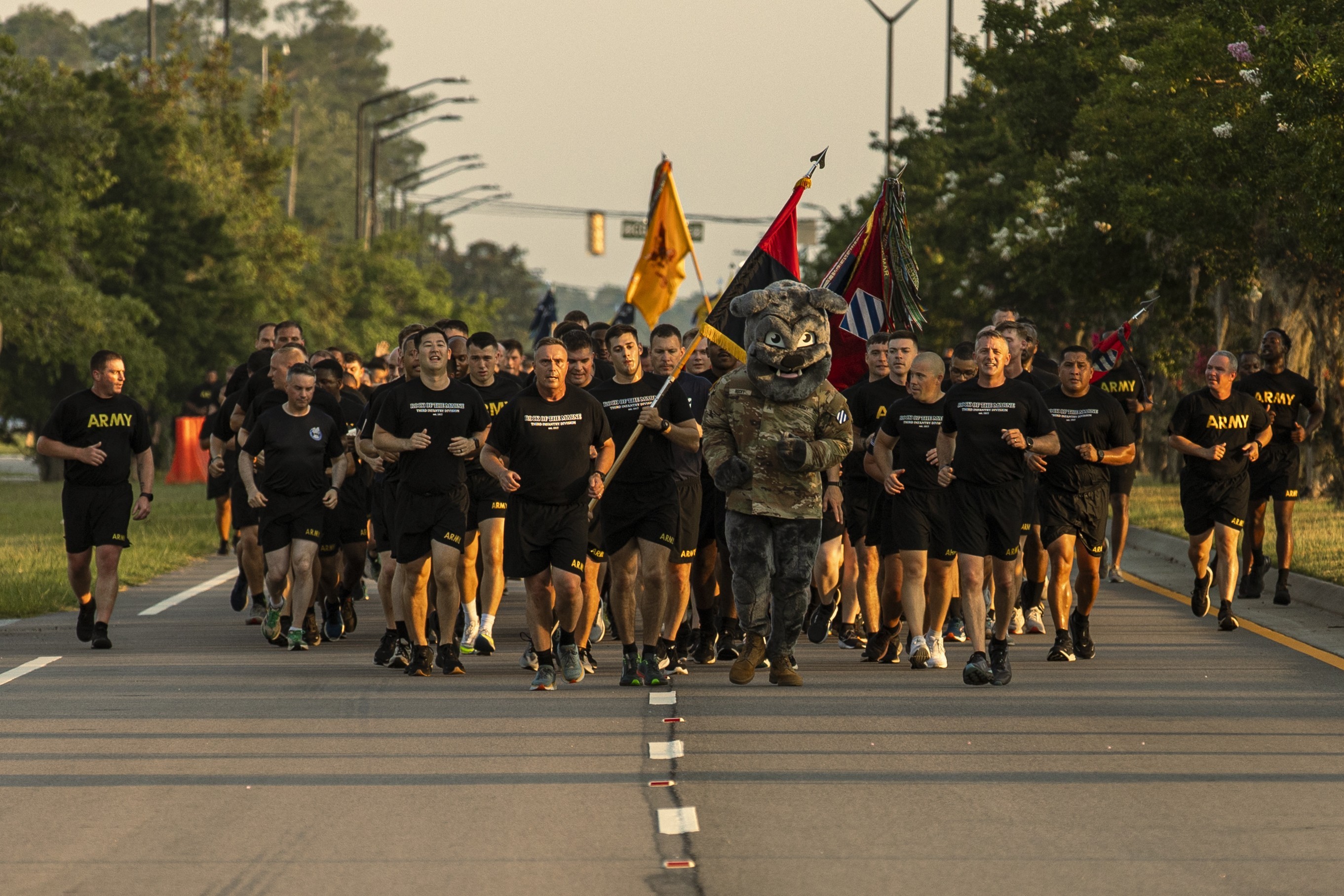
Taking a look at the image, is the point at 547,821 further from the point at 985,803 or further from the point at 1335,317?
the point at 1335,317

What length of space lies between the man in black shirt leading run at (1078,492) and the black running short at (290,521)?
4.75 metres

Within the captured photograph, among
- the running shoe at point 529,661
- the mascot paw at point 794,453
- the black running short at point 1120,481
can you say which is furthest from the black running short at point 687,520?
the black running short at point 1120,481

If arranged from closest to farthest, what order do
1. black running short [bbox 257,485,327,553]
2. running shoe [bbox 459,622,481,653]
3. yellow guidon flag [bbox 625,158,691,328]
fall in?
running shoe [bbox 459,622,481,653] → black running short [bbox 257,485,327,553] → yellow guidon flag [bbox 625,158,691,328]

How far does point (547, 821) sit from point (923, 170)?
40331 mm

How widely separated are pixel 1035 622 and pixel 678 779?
6.46 m

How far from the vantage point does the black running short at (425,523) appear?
11.8 m

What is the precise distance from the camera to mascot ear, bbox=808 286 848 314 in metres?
11.0

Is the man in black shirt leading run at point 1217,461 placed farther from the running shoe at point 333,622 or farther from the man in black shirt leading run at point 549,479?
the running shoe at point 333,622

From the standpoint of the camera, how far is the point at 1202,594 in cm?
1470

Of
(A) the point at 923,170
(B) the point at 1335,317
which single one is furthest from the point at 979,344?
(A) the point at 923,170

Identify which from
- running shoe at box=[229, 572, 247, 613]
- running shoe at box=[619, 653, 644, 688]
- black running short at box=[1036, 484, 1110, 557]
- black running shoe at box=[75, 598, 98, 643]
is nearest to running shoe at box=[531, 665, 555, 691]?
running shoe at box=[619, 653, 644, 688]

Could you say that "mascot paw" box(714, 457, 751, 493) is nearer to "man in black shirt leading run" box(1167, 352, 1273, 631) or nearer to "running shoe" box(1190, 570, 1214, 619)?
"man in black shirt leading run" box(1167, 352, 1273, 631)

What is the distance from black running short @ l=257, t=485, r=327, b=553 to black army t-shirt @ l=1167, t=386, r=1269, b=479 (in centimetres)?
615

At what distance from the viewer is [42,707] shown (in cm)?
1064
